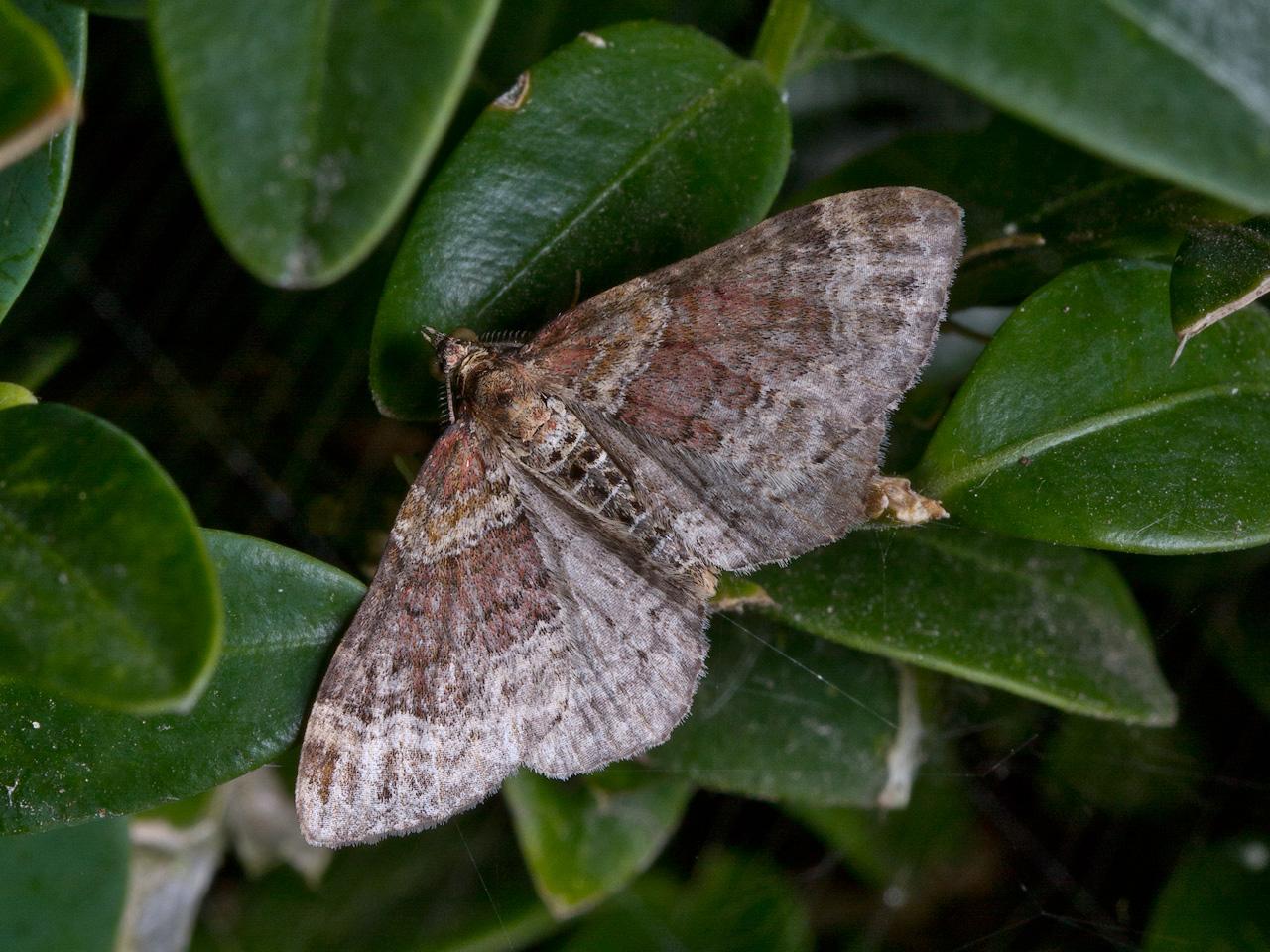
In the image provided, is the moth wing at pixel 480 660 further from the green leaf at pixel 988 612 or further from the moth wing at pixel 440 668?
the green leaf at pixel 988 612

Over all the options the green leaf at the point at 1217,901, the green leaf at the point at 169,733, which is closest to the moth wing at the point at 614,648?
the green leaf at the point at 169,733

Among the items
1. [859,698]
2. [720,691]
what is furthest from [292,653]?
[859,698]

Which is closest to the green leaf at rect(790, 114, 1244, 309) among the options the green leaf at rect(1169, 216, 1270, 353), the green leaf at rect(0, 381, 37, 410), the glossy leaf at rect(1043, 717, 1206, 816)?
the green leaf at rect(1169, 216, 1270, 353)

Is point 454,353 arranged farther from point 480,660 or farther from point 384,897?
point 384,897

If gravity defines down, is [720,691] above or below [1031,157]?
below

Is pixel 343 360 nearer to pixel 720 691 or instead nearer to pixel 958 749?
pixel 720 691

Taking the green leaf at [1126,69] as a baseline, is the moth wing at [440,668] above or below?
below

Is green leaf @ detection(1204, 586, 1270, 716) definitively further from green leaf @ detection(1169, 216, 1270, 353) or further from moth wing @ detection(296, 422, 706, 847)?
moth wing @ detection(296, 422, 706, 847)
